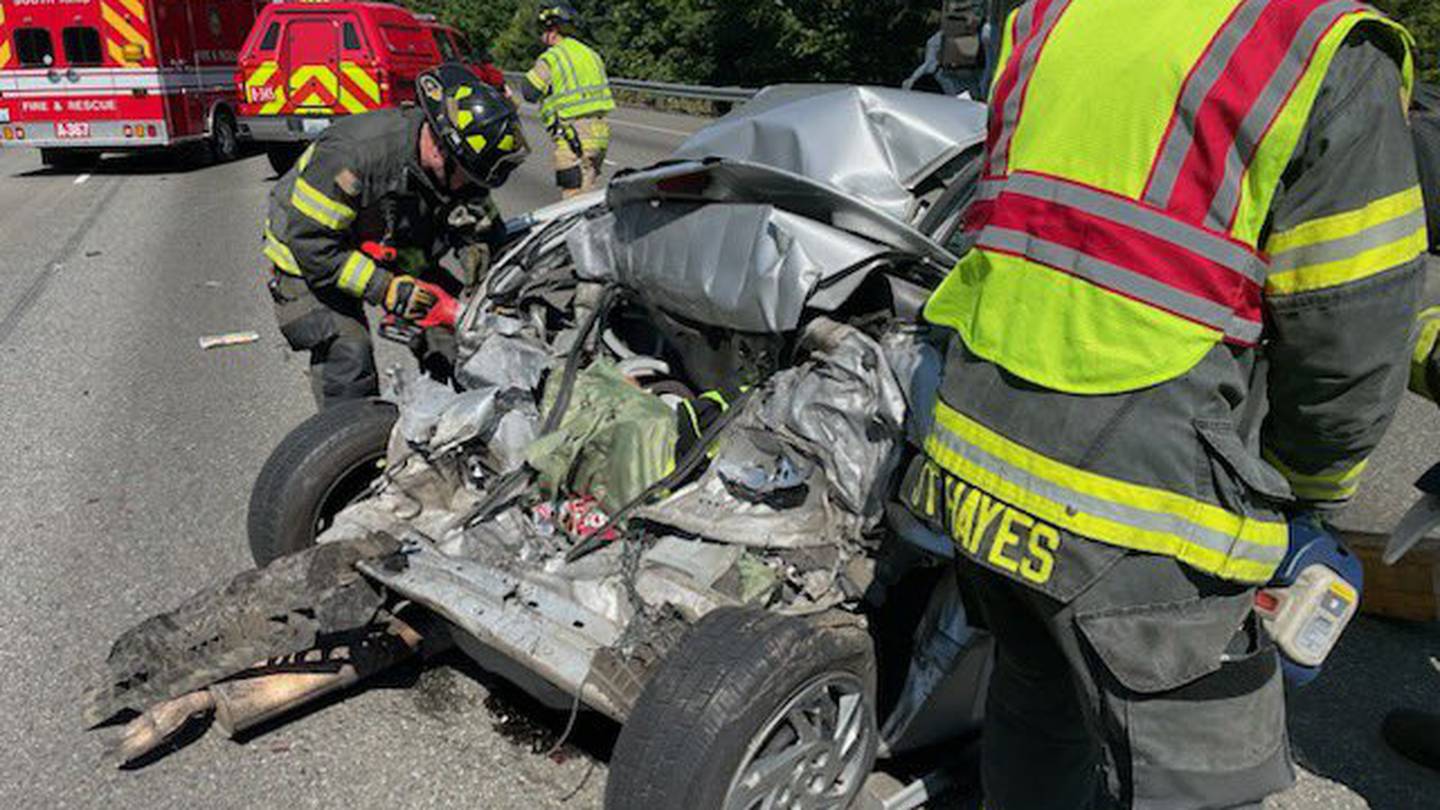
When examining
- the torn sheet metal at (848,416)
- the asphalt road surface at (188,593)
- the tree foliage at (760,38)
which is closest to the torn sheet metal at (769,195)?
the torn sheet metal at (848,416)

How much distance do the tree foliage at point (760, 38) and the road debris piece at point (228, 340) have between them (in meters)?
12.5

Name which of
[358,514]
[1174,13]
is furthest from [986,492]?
[358,514]

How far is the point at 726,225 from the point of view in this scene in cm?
294

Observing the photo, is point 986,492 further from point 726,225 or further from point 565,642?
point 726,225

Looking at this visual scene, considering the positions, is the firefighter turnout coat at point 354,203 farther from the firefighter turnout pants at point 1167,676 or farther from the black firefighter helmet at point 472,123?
the firefighter turnout pants at point 1167,676

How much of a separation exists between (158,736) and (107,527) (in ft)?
5.48

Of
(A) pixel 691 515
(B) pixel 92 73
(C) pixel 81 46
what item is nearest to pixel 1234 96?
(A) pixel 691 515

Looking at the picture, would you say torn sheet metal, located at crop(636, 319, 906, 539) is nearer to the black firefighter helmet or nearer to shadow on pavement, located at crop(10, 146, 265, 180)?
the black firefighter helmet

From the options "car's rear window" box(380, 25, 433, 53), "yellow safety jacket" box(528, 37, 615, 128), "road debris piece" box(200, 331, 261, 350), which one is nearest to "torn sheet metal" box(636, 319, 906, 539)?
"road debris piece" box(200, 331, 261, 350)

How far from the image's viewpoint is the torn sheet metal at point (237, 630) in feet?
8.38

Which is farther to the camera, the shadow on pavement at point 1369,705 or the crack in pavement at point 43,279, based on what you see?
the crack in pavement at point 43,279

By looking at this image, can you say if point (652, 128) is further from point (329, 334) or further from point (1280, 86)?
point (1280, 86)

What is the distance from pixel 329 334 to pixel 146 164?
47.2ft

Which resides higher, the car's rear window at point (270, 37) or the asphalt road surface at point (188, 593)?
the car's rear window at point (270, 37)
